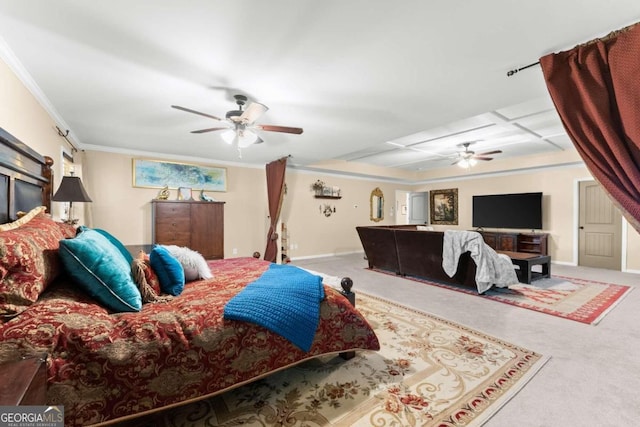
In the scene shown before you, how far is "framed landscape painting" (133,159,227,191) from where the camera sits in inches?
196

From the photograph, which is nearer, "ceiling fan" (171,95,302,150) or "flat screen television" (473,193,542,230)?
"ceiling fan" (171,95,302,150)

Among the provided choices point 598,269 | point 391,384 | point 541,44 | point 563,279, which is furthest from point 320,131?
point 598,269

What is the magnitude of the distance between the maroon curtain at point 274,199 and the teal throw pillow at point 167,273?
3694mm

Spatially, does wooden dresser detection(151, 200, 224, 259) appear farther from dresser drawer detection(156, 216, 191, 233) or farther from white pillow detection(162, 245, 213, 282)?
white pillow detection(162, 245, 213, 282)

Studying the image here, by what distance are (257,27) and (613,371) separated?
10.9 ft

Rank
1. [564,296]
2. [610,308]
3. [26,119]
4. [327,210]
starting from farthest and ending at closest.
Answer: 1. [327,210]
2. [564,296]
3. [610,308]
4. [26,119]

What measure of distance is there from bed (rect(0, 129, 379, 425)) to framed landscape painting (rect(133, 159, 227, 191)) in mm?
3420

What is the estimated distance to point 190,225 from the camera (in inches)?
187

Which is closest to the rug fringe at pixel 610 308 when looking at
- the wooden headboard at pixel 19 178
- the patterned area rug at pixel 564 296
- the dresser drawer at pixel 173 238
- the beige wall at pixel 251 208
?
the patterned area rug at pixel 564 296

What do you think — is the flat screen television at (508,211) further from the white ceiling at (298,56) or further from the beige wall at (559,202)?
the white ceiling at (298,56)

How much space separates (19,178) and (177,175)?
334 centimetres

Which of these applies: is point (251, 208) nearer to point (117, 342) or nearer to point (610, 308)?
point (117, 342)

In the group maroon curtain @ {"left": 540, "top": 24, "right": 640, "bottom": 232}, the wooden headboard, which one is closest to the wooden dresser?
the wooden headboard

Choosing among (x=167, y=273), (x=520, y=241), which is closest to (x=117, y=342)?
(x=167, y=273)
